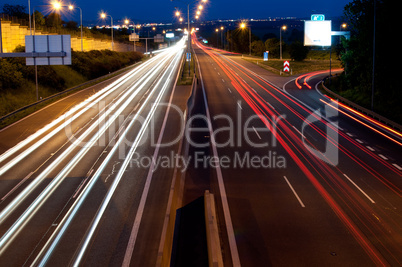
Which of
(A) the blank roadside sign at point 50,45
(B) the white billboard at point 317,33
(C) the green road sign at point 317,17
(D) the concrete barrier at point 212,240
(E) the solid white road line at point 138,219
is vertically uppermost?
(C) the green road sign at point 317,17

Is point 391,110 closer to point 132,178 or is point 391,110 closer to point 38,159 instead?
point 132,178

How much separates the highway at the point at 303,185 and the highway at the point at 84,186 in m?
2.31

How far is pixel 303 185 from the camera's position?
17.3 m

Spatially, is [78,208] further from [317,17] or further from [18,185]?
[317,17]

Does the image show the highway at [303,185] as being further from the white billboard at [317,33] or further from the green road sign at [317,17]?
the green road sign at [317,17]

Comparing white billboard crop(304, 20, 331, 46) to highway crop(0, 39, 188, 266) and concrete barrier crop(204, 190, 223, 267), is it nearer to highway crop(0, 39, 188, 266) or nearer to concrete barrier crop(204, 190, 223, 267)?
highway crop(0, 39, 188, 266)

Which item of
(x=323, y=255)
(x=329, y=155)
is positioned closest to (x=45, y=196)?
(x=323, y=255)

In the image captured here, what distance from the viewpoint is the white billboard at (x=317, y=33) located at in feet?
141

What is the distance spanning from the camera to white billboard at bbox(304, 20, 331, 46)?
4300 cm

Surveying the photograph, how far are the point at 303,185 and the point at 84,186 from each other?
8.70 meters

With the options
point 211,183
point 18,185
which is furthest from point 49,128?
point 211,183

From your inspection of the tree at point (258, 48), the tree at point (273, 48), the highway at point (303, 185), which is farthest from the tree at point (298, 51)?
the highway at point (303, 185)

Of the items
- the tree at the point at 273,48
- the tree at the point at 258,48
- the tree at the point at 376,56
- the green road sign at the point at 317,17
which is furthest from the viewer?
the tree at the point at 258,48

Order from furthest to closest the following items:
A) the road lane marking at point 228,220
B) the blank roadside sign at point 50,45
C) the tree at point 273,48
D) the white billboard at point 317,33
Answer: the tree at point 273,48 < the white billboard at point 317,33 < the blank roadside sign at point 50,45 < the road lane marking at point 228,220
